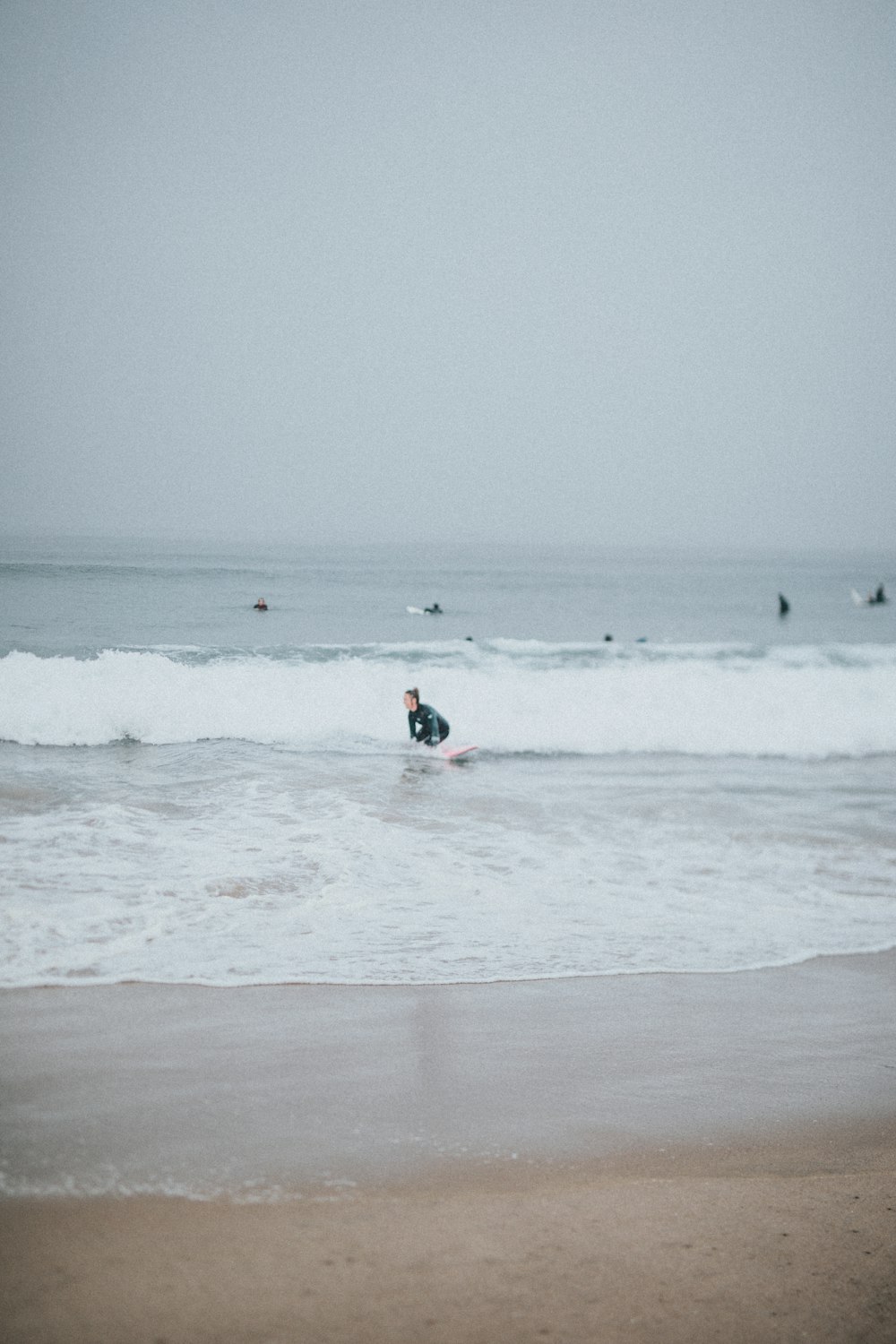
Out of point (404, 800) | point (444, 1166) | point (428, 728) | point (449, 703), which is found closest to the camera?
point (444, 1166)

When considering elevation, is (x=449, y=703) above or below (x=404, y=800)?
above

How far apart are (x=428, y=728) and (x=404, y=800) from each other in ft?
11.2

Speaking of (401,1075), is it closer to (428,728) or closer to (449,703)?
(428,728)

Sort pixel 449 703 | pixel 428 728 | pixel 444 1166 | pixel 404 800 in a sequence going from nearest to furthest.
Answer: pixel 444 1166 → pixel 404 800 → pixel 428 728 → pixel 449 703

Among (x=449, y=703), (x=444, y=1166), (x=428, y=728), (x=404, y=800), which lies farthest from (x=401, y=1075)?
(x=449, y=703)

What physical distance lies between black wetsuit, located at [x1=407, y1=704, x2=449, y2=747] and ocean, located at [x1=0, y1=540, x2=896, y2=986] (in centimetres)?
23

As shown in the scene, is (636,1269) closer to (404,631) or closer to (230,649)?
(230,649)

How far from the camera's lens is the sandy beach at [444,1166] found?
2570 millimetres

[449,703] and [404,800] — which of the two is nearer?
[404,800]

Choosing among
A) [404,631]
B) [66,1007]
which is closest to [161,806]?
[66,1007]

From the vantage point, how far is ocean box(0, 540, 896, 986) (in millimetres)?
5996

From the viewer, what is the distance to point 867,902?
7500 mm

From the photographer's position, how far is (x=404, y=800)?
10750 mm

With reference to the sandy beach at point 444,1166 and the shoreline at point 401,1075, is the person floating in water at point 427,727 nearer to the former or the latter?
the shoreline at point 401,1075
